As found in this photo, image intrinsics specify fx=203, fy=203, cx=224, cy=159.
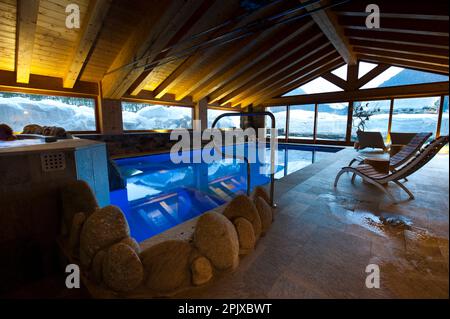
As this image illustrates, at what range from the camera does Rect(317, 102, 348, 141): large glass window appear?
912 cm

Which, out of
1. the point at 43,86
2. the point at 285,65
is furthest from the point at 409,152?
the point at 43,86

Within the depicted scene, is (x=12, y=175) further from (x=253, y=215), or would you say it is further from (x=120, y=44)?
(x=120, y=44)

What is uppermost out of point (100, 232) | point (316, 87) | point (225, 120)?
point (316, 87)

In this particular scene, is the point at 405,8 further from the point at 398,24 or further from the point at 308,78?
the point at 308,78

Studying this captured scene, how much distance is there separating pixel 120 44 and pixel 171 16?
5.73 ft

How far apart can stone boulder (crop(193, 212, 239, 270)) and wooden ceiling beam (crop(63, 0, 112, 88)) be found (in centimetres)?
401

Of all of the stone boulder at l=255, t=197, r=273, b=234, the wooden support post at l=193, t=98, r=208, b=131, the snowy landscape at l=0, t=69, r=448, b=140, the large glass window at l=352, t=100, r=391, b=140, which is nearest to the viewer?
the stone boulder at l=255, t=197, r=273, b=234

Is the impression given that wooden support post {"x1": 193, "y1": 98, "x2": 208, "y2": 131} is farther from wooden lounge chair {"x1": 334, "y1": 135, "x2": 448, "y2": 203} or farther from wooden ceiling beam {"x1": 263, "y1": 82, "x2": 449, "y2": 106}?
wooden lounge chair {"x1": 334, "y1": 135, "x2": 448, "y2": 203}

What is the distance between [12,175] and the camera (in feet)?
4.28

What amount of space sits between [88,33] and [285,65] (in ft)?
19.6

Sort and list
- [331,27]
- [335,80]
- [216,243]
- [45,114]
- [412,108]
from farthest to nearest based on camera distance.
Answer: [335,80] → [412,108] → [45,114] → [331,27] → [216,243]

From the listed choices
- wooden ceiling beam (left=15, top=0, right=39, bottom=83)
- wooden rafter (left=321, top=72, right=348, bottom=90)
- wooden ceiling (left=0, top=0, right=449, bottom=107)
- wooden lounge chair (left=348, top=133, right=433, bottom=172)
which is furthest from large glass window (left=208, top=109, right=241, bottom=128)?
wooden lounge chair (left=348, top=133, right=433, bottom=172)

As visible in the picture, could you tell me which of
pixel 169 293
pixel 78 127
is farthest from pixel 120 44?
pixel 169 293

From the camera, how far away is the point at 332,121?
30.9 feet
